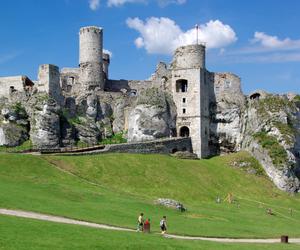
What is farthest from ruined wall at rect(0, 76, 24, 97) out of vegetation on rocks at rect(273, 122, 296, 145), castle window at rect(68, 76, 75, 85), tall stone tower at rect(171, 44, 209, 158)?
vegetation on rocks at rect(273, 122, 296, 145)

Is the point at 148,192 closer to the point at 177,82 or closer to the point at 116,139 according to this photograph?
the point at 116,139

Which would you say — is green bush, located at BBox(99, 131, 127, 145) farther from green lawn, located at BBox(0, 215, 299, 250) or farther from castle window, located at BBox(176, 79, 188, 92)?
green lawn, located at BBox(0, 215, 299, 250)

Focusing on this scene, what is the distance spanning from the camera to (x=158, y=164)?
71.1 metres

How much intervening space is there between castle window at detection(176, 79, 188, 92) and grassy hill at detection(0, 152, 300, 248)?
49.3 feet

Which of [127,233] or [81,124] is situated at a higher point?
[81,124]

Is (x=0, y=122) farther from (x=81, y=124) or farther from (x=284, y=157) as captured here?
(x=284, y=157)

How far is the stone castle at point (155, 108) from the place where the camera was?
79.7 metres

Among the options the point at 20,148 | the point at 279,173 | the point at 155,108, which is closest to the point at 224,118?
the point at 155,108

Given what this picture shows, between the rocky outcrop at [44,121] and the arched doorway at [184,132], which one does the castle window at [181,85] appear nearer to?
the arched doorway at [184,132]

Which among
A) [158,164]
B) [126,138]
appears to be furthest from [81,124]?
[158,164]

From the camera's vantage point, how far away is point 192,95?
88812 millimetres

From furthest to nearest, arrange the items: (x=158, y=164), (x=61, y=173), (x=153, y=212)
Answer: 1. (x=158, y=164)
2. (x=61, y=173)
3. (x=153, y=212)

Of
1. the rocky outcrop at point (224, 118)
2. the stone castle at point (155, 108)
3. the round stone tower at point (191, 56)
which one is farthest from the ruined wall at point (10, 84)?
the rocky outcrop at point (224, 118)

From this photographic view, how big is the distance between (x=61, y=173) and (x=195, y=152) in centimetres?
3372
